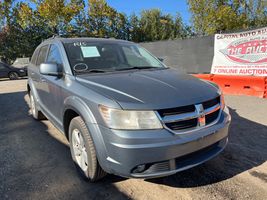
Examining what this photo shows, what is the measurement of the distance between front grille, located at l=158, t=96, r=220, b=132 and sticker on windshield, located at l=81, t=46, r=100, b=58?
173 centimetres

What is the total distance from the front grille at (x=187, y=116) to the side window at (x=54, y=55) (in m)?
1.91


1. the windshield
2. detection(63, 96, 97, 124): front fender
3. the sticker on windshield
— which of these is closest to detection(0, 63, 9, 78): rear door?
the windshield

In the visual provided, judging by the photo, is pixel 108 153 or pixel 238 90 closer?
pixel 108 153

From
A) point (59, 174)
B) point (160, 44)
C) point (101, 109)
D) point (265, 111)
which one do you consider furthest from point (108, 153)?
point (160, 44)

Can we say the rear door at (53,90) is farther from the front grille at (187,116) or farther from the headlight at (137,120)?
the front grille at (187,116)

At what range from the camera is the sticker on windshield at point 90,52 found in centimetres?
370

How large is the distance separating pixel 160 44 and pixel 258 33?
5627 mm

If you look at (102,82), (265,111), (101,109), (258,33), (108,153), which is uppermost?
(258,33)

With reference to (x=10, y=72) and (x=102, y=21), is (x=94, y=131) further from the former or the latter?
(x=102, y=21)

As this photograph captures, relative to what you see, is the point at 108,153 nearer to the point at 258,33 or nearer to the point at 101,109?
the point at 101,109

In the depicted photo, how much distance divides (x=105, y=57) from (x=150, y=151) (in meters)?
1.93

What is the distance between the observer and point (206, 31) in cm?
2402

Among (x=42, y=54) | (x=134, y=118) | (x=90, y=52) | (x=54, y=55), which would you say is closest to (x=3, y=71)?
(x=42, y=54)

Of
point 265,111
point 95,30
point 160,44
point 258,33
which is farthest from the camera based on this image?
point 95,30
